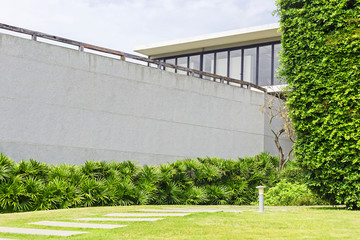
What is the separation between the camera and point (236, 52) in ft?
89.7

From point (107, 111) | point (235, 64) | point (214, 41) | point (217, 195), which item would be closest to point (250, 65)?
point (235, 64)

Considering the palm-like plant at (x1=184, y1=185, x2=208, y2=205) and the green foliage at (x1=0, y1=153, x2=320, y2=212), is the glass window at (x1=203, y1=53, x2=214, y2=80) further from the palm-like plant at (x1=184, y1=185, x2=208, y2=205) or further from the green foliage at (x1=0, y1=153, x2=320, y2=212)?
the palm-like plant at (x1=184, y1=185, x2=208, y2=205)

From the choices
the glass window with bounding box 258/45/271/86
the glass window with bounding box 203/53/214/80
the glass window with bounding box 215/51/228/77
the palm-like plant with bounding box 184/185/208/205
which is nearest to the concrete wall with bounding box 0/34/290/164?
the palm-like plant with bounding box 184/185/208/205

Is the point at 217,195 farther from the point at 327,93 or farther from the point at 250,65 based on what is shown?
the point at 250,65

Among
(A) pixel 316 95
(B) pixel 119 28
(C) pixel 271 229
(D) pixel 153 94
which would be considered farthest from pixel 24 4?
(C) pixel 271 229

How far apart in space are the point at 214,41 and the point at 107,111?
40.7 ft

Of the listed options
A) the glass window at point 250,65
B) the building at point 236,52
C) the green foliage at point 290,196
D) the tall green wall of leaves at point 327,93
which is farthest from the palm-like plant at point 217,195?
the glass window at point 250,65

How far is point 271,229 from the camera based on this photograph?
279 inches

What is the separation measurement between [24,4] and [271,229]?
36.1 ft

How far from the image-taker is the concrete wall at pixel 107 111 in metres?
14.4

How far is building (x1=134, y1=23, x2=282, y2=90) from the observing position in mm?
25906

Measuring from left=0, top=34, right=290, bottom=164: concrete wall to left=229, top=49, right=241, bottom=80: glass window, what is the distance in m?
5.62

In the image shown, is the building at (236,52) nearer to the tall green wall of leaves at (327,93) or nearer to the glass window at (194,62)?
the glass window at (194,62)

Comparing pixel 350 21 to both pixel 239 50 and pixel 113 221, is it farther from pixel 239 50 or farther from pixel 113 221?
pixel 239 50
